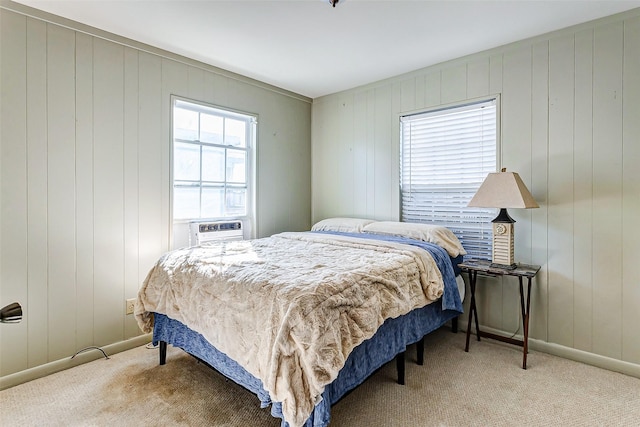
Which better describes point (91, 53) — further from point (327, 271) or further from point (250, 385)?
point (250, 385)

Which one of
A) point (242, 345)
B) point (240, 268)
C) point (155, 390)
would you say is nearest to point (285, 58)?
point (240, 268)

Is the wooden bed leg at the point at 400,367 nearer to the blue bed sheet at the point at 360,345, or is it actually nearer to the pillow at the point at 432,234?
the blue bed sheet at the point at 360,345

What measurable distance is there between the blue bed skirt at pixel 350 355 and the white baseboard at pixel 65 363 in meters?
0.53

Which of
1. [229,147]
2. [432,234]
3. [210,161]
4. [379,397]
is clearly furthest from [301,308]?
[229,147]

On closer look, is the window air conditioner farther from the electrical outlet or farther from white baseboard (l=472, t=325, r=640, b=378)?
white baseboard (l=472, t=325, r=640, b=378)

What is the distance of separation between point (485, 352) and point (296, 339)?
1909mm

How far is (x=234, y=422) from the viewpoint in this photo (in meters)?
1.73

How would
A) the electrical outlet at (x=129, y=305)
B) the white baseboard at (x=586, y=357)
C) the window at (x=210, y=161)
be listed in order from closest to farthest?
the white baseboard at (x=586, y=357) < the electrical outlet at (x=129, y=305) < the window at (x=210, y=161)

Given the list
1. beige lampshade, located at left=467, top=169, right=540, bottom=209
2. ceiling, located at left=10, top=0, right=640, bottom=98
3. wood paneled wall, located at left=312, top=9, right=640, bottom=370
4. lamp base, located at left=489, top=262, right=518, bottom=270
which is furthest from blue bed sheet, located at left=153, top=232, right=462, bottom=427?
ceiling, located at left=10, top=0, right=640, bottom=98

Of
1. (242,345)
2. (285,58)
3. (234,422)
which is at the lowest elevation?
(234,422)

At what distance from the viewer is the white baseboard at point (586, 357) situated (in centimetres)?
224

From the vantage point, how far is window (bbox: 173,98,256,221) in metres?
2.97

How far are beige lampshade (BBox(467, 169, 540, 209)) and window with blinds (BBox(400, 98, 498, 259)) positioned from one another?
1.39 feet

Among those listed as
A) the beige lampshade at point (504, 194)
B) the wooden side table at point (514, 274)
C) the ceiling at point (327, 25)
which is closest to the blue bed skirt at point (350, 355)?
the wooden side table at point (514, 274)
